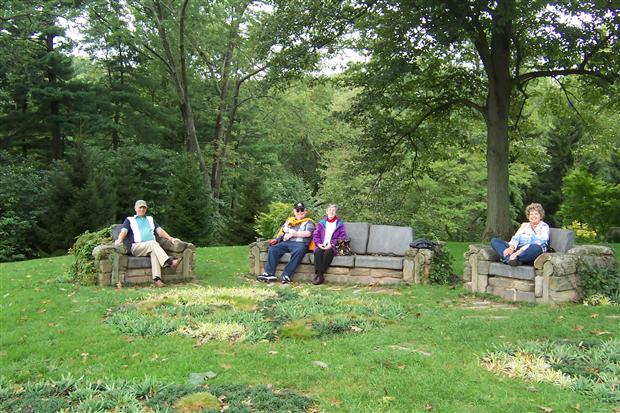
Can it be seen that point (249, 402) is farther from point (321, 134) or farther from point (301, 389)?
point (321, 134)

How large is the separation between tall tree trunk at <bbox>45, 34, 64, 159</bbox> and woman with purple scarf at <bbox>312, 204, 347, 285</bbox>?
16.8 metres

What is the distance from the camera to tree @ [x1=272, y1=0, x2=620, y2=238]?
443 inches

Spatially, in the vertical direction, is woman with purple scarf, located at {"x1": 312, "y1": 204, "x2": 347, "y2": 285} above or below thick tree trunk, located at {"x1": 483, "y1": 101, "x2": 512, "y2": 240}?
below

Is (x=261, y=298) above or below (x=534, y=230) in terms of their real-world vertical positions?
below

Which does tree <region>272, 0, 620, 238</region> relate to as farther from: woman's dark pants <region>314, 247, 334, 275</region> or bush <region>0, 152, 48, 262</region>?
bush <region>0, 152, 48, 262</region>

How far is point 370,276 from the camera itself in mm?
9242

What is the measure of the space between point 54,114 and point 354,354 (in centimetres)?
2148

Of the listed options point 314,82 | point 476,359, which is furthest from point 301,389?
point 314,82

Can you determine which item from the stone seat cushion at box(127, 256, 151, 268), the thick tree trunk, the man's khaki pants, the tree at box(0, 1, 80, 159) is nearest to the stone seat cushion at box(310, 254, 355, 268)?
the man's khaki pants

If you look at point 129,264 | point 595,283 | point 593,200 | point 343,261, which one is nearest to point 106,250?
point 129,264

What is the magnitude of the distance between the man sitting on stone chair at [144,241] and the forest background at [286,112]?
536 centimetres

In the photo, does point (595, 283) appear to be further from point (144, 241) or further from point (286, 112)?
point (286, 112)

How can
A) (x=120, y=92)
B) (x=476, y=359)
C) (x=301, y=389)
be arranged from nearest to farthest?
(x=301, y=389)
(x=476, y=359)
(x=120, y=92)

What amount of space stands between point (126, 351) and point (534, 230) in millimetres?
5613
